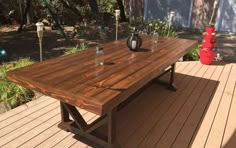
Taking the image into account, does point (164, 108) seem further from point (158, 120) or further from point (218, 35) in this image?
point (218, 35)

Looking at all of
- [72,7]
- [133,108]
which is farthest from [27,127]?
[72,7]

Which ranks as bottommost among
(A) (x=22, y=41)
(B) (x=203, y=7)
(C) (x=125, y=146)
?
(C) (x=125, y=146)

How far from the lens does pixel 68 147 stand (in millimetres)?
2818

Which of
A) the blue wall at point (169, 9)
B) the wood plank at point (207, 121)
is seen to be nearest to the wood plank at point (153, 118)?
the wood plank at point (207, 121)

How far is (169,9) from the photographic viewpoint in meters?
11.1

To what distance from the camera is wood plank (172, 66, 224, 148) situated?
9.80 ft

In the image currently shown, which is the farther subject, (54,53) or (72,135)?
(54,53)

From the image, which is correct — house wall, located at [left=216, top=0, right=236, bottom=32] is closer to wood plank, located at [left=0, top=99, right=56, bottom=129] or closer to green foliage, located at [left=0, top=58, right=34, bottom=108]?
wood plank, located at [left=0, top=99, right=56, bottom=129]

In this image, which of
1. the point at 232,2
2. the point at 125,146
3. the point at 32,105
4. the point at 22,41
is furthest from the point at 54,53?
the point at 232,2

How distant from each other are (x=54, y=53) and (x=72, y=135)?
425 cm

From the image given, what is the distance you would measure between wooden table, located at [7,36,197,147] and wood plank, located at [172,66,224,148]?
33.2 inches

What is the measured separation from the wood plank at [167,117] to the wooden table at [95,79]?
49cm

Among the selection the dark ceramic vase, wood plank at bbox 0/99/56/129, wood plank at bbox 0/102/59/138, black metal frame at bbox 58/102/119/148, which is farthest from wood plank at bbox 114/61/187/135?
wood plank at bbox 0/99/56/129

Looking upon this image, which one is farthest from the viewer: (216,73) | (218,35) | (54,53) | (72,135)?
(218,35)
